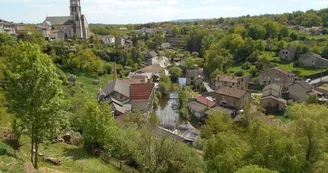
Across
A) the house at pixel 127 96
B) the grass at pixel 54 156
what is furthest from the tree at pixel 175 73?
the grass at pixel 54 156

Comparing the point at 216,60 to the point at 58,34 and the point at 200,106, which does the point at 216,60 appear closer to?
the point at 200,106

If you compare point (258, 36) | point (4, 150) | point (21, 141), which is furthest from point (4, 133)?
point (258, 36)

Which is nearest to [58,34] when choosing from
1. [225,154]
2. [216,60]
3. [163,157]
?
[216,60]

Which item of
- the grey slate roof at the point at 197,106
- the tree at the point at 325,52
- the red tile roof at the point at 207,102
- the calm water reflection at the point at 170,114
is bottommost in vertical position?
the calm water reflection at the point at 170,114

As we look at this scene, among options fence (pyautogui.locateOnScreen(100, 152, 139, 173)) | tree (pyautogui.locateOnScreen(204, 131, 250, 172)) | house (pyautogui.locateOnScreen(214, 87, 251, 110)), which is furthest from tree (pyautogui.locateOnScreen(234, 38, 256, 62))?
fence (pyautogui.locateOnScreen(100, 152, 139, 173))

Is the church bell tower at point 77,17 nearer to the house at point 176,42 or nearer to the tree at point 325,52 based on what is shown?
the house at point 176,42

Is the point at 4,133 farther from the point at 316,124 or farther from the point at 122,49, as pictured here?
the point at 122,49
